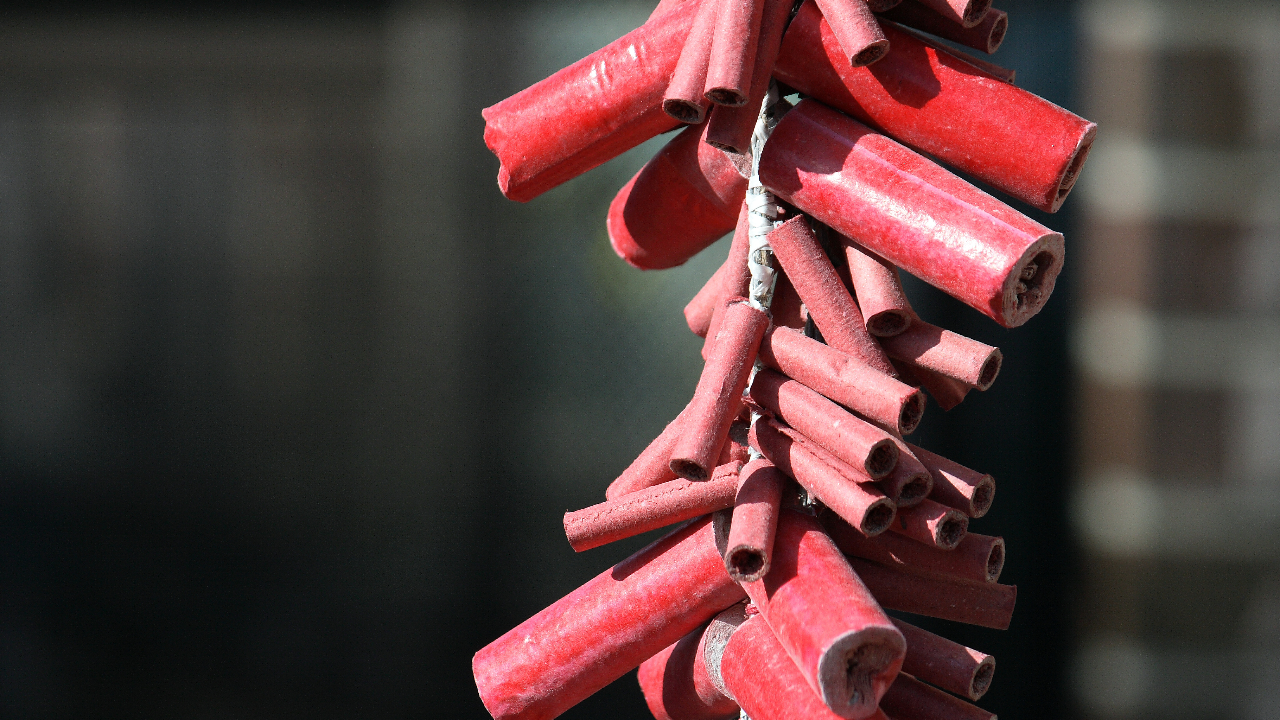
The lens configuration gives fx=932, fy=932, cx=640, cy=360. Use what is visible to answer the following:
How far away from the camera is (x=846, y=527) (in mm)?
817

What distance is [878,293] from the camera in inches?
30.1

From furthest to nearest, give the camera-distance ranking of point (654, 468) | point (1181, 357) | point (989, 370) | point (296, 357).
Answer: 1. point (296, 357)
2. point (1181, 357)
3. point (654, 468)
4. point (989, 370)

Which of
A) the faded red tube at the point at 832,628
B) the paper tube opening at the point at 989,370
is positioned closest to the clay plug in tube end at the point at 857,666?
the faded red tube at the point at 832,628

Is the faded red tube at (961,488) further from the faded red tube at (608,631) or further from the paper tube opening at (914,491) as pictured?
the faded red tube at (608,631)

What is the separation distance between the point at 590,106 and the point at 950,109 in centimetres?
30

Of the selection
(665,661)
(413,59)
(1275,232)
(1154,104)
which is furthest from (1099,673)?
(413,59)

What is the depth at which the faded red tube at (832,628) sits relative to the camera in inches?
24.8

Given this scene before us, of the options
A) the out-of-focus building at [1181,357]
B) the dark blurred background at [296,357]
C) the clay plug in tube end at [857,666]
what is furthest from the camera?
the dark blurred background at [296,357]

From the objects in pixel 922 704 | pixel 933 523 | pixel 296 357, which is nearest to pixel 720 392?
pixel 933 523

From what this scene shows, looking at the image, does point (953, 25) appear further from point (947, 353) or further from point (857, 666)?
point (857, 666)

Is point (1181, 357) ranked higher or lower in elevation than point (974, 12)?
lower

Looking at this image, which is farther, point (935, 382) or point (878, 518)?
point (935, 382)

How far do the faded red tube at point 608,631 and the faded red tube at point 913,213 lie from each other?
0.87 ft

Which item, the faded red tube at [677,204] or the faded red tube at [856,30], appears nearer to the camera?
the faded red tube at [856,30]
